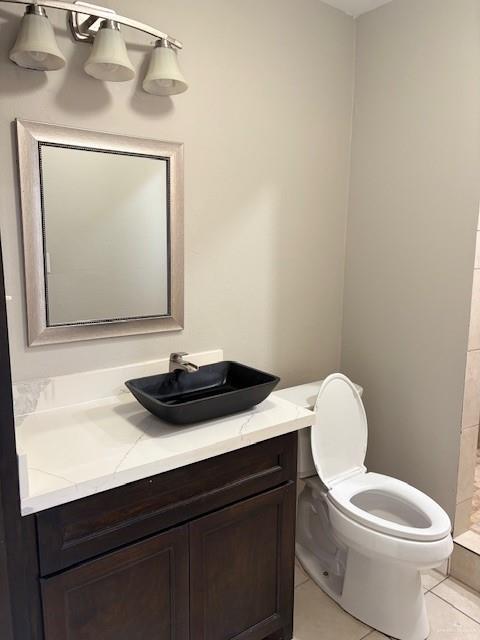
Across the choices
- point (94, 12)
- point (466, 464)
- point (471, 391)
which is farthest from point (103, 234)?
point (466, 464)

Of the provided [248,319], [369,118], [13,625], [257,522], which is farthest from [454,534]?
[369,118]

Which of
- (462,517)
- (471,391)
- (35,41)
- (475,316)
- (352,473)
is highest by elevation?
(35,41)

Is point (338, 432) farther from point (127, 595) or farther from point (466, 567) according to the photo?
point (127, 595)

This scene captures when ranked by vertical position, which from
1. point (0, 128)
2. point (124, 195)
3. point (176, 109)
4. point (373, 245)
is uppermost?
point (176, 109)

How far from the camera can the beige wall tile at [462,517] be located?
2.17 m

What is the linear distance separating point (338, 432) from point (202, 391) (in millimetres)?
673

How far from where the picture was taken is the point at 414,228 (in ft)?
7.32

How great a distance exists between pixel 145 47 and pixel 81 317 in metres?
1.00

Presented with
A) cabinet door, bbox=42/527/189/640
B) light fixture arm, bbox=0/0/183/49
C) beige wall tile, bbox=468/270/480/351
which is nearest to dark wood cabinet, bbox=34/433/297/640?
cabinet door, bbox=42/527/189/640

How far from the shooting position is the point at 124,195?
1.76m

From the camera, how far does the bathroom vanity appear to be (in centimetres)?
123

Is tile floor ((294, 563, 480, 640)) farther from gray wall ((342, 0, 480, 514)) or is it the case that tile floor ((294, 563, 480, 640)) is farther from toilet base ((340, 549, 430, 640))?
gray wall ((342, 0, 480, 514))

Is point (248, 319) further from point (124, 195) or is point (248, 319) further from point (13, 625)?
point (13, 625)

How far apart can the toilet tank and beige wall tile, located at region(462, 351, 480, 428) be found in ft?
2.14
